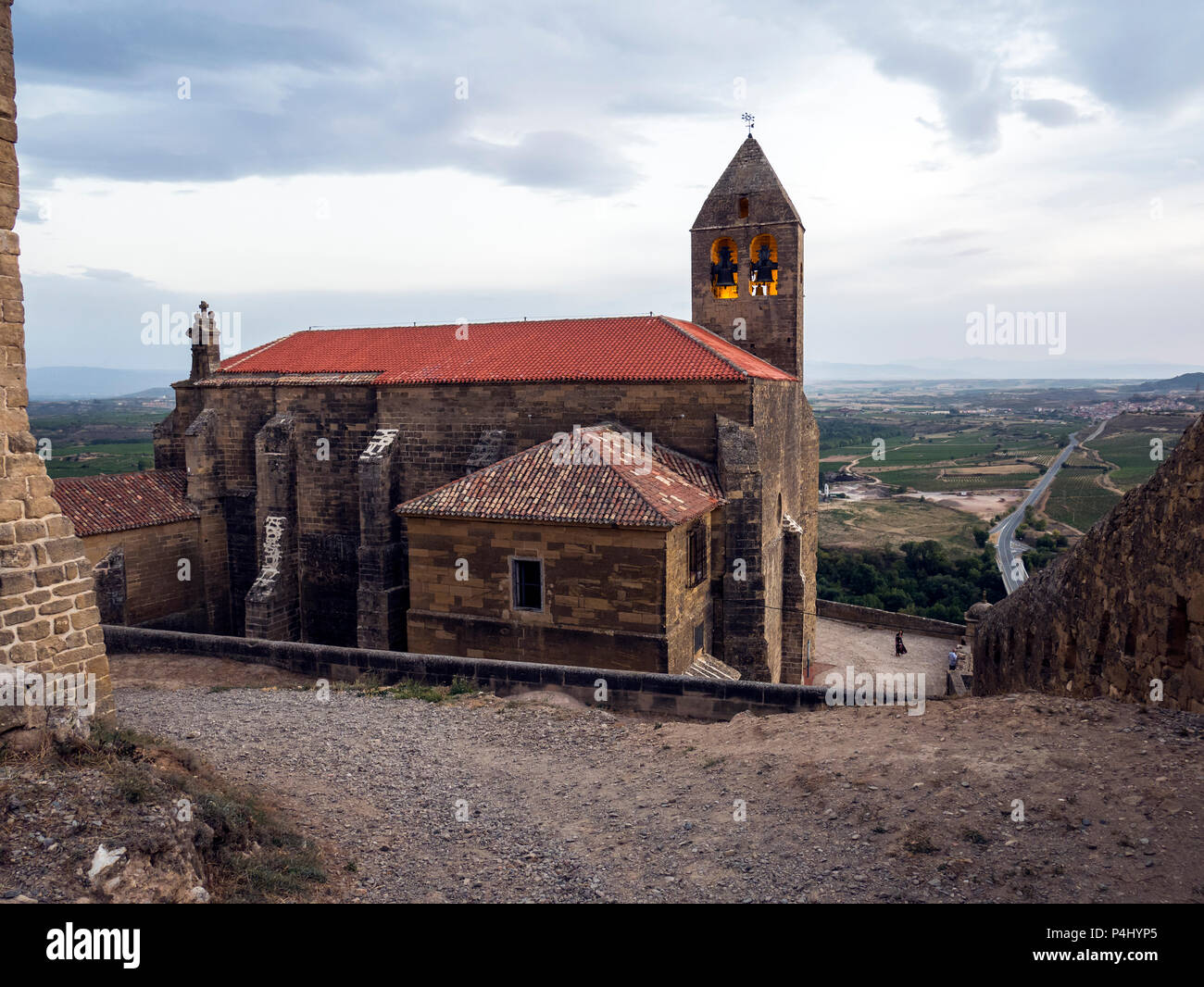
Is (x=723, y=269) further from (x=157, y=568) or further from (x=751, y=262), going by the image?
(x=157, y=568)

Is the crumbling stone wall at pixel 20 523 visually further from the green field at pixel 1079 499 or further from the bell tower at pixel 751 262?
the green field at pixel 1079 499

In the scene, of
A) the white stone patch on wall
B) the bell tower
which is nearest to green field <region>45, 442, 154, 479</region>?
the white stone patch on wall

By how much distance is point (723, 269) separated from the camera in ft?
69.3

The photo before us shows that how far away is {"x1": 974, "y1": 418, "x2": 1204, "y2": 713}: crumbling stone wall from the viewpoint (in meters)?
6.29

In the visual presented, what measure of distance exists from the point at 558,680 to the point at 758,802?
4517mm

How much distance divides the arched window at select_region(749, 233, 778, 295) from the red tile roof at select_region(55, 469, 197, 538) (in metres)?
15.5

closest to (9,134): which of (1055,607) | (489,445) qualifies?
(1055,607)

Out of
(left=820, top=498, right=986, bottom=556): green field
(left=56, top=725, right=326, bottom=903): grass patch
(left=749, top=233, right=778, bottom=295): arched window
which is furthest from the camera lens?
(left=820, top=498, right=986, bottom=556): green field

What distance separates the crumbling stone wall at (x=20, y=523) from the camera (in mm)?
6090

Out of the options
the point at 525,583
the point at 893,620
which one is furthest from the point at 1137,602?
the point at 893,620

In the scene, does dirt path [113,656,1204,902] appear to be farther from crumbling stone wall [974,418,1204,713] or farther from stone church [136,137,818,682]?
stone church [136,137,818,682]

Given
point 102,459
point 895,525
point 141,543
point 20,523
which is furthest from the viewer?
point 102,459

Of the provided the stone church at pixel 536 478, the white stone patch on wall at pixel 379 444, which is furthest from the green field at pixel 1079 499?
the white stone patch on wall at pixel 379 444
